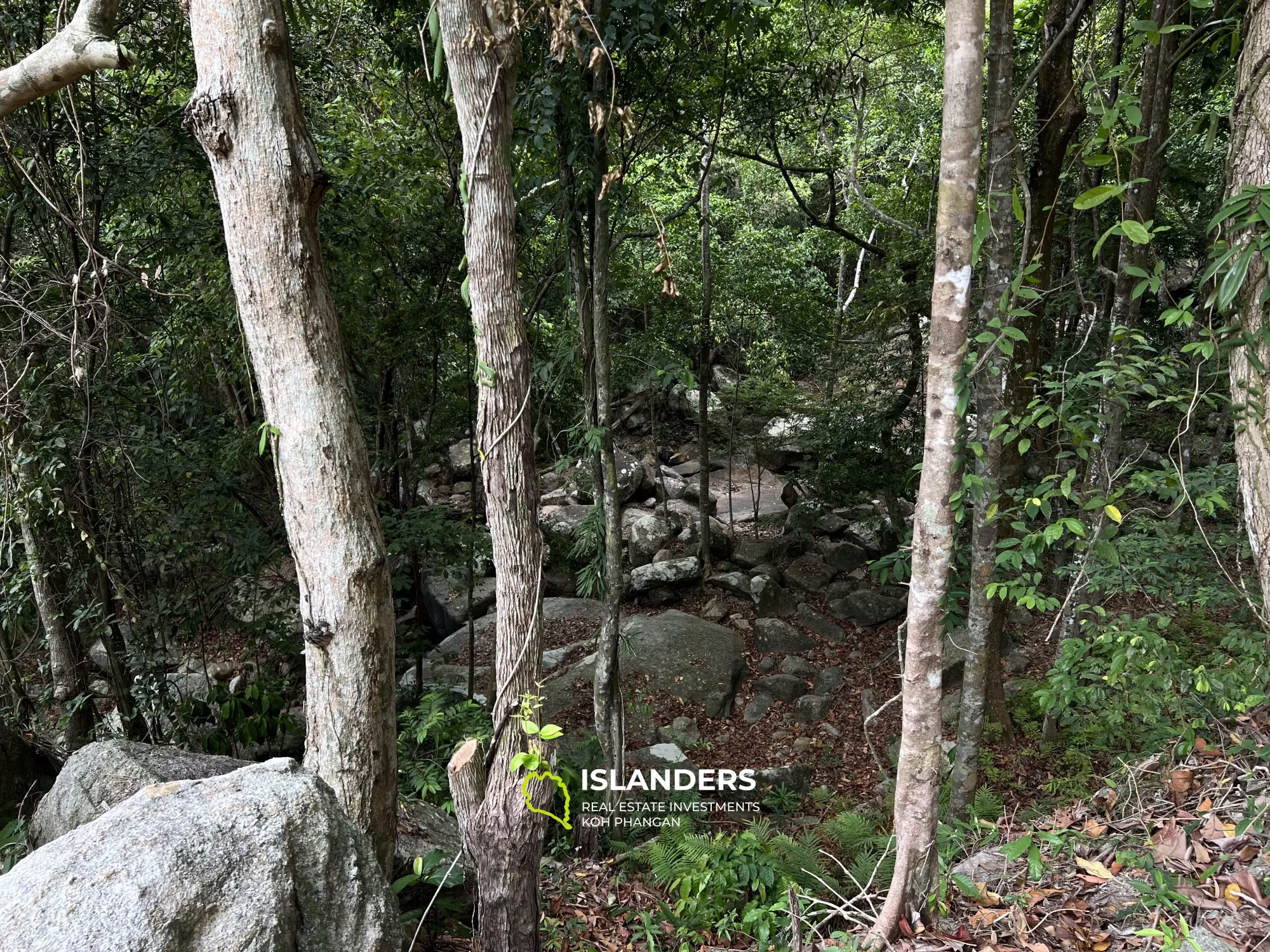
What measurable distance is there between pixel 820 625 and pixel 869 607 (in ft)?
2.00

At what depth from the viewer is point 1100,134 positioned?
9.06ft

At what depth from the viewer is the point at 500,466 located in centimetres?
280

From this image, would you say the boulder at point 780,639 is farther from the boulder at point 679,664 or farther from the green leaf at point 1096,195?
the green leaf at point 1096,195

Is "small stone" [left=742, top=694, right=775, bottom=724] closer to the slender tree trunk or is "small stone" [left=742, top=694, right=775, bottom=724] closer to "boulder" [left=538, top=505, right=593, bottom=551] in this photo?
the slender tree trunk

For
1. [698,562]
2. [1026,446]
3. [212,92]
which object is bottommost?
[698,562]

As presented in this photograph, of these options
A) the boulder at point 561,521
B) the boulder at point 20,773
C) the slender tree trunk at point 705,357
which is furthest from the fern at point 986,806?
the boulder at point 20,773

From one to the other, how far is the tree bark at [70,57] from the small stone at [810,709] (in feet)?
23.5

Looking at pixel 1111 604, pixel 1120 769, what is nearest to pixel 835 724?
pixel 1111 604

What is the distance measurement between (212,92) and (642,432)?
12.4m

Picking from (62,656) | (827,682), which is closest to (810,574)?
(827,682)

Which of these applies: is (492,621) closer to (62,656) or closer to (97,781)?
(62,656)

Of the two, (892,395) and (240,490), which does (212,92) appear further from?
(892,395)

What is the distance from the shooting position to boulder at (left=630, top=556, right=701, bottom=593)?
9844 mm

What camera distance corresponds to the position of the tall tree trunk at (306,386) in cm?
287
